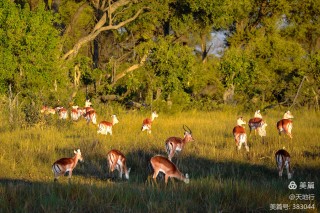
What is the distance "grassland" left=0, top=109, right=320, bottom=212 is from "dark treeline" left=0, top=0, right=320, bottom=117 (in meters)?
2.40

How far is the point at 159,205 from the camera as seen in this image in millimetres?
6148

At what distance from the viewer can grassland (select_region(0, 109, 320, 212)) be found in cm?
630

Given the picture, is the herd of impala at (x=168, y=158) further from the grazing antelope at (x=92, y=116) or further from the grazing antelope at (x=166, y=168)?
the grazing antelope at (x=92, y=116)

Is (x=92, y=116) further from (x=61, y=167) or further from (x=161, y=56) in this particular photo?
(x=61, y=167)

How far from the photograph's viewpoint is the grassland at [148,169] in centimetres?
630

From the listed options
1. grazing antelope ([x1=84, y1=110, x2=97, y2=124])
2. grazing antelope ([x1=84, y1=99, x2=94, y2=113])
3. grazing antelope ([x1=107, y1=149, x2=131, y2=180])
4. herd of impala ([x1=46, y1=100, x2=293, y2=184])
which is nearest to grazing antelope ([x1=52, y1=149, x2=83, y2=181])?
herd of impala ([x1=46, y1=100, x2=293, y2=184])

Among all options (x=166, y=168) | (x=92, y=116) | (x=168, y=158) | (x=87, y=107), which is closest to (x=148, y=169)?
(x=168, y=158)

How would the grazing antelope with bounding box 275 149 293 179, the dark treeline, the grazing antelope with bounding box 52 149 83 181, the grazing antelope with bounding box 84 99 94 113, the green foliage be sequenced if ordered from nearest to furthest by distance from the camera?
1. the grazing antelope with bounding box 52 149 83 181
2. the grazing antelope with bounding box 275 149 293 179
3. the green foliage
4. the dark treeline
5. the grazing antelope with bounding box 84 99 94 113

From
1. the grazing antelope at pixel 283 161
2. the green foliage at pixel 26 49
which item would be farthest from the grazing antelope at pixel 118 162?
the green foliage at pixel 26 49

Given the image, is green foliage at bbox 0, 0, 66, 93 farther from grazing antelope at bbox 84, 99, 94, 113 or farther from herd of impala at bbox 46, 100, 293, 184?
herd of impala at bbox 46, 100, 293, 184

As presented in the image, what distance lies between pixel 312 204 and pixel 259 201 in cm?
68

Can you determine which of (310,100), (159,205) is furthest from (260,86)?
(159,205)

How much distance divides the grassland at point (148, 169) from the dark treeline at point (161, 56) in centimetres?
240

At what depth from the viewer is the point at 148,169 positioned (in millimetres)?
9797
